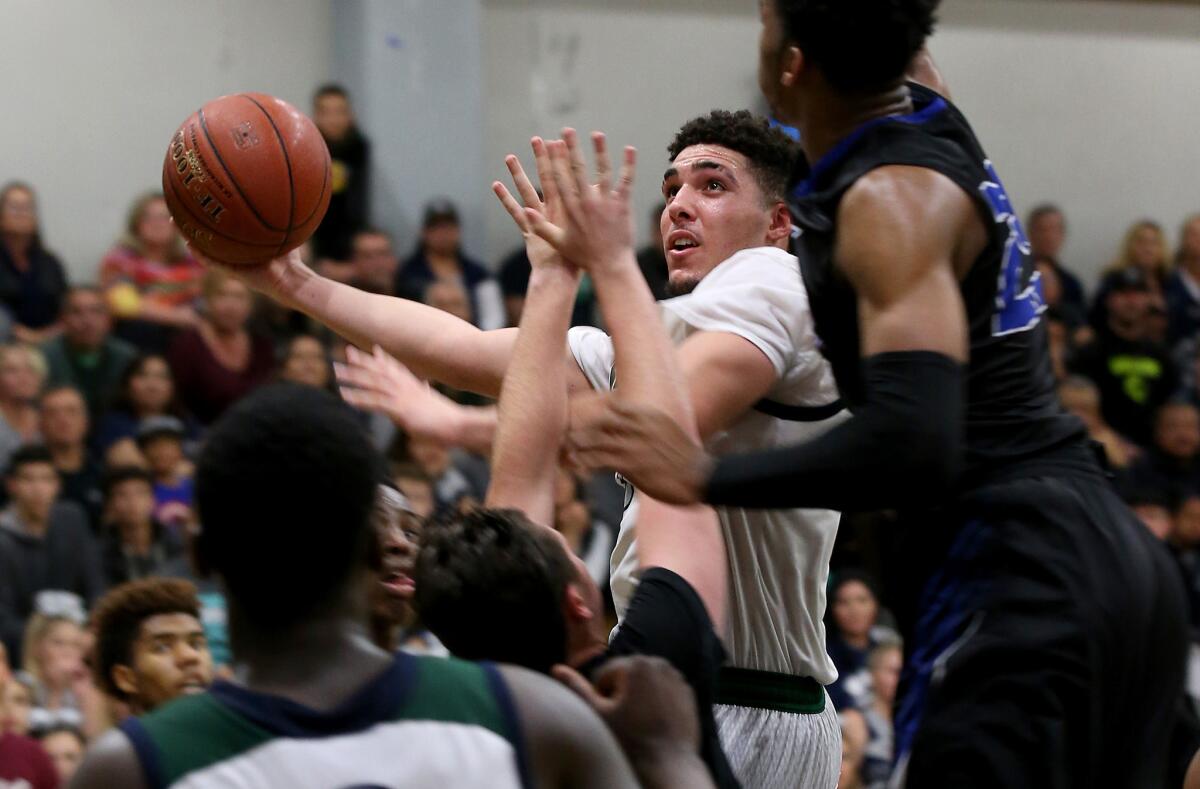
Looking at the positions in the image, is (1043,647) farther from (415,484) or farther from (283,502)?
(415,484)

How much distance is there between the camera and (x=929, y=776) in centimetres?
258

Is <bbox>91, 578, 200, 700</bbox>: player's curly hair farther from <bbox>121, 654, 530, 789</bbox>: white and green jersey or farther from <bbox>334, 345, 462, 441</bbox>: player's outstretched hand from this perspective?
<bbox>121, 654, 530, 789</bbox>: white and green jersey

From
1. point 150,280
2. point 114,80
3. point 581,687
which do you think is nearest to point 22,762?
point 150,280

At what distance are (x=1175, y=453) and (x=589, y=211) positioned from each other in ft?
24.3

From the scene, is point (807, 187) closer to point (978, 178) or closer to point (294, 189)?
point (978, 178)

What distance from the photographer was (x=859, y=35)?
2.62m

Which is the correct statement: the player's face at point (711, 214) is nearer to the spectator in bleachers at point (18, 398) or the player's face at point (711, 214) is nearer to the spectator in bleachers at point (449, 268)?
the spectator in bleachers at point (18, 398)

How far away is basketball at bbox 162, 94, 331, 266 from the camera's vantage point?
3.75 metres

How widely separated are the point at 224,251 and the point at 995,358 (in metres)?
1.84

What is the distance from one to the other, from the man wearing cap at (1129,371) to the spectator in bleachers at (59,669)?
243 inches

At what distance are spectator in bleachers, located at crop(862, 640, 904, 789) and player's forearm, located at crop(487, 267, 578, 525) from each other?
4.07 m

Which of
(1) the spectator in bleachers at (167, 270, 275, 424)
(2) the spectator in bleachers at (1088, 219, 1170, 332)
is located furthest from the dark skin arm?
(2) the spectator in bleachers at (1088, 219, 1170, 332)

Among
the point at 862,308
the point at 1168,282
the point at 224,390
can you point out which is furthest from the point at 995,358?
the point at 1168,282

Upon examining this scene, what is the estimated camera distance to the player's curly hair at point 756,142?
3.85m
